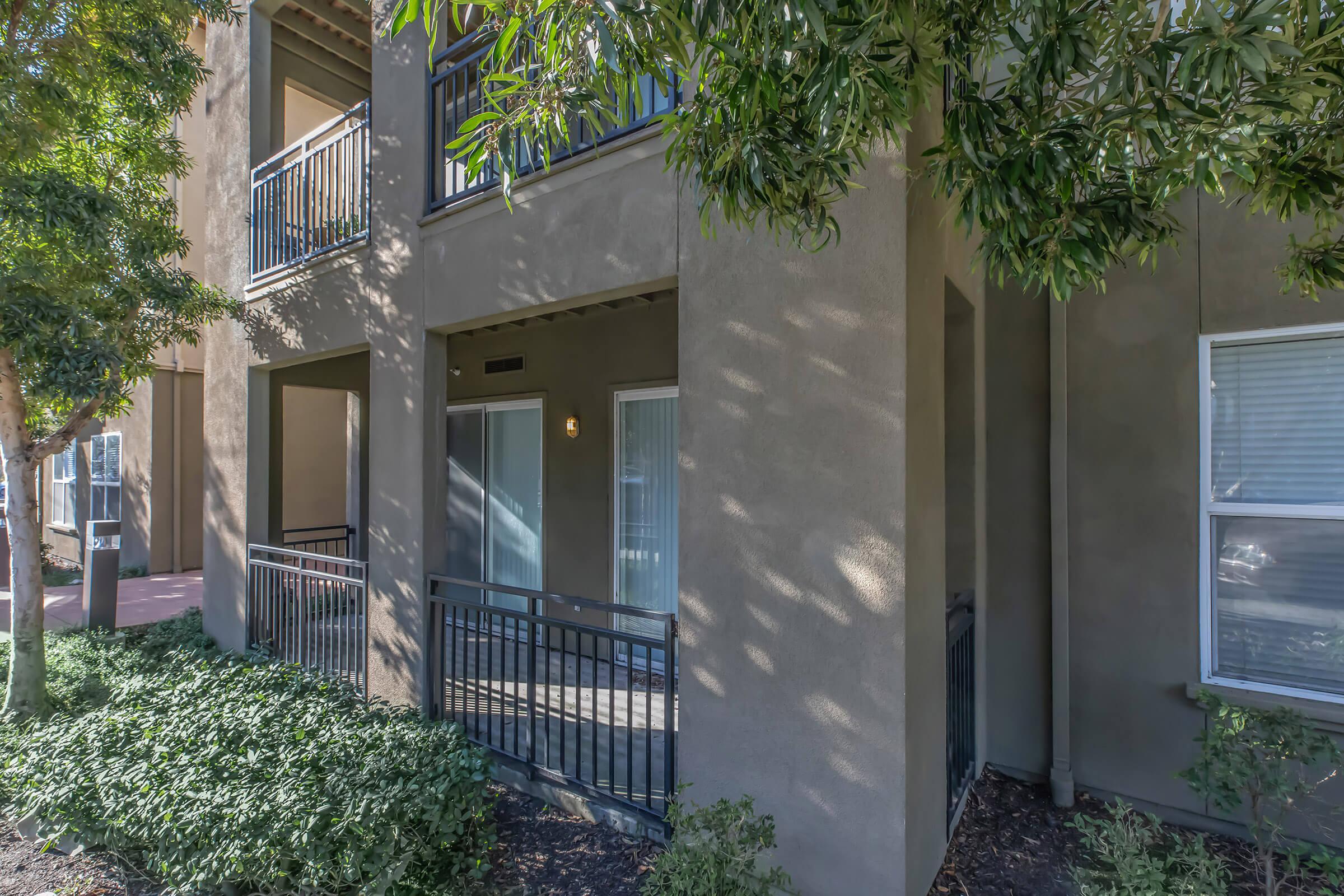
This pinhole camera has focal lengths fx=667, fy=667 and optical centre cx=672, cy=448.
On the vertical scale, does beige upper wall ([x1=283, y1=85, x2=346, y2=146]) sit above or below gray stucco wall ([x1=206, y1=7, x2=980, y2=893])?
above

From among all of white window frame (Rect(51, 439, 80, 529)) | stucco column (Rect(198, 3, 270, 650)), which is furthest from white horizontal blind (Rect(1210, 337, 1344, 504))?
white window frame (Rect(51, 439, 80, 529))

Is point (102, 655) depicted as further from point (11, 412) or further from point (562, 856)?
point (562, 856)

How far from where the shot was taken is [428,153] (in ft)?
14.9

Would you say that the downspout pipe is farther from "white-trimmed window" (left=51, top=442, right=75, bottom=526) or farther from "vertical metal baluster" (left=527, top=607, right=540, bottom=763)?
"white-trimmed window" (left=51, top=442, right=75, bottom=526)

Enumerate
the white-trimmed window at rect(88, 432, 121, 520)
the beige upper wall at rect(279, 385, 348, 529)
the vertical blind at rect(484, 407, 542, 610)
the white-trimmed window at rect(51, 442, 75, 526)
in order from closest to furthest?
the vertical blind at rect(484, 407, 542, 610), the beige upper wall at rect(279, 385, 348, 529), the white-trimmed window at rect(88, 432, 121, 520), the white-trimmed window at rect(51, 442, 75, 526)

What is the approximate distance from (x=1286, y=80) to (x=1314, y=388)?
2288 mm

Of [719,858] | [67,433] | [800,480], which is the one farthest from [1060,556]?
[67,433]

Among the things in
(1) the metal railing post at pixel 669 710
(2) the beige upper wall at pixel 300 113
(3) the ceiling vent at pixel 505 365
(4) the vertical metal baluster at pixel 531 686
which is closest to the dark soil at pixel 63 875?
(4) the vertical metal baluster at pixel 531 686

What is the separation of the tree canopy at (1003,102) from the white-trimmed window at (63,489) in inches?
594

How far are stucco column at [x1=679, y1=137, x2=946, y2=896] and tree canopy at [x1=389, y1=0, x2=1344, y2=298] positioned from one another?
0.51m

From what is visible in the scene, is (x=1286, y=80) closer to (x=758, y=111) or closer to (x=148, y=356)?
(x=758, y=111)

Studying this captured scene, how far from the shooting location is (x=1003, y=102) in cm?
191

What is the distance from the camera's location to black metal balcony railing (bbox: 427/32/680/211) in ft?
11.5

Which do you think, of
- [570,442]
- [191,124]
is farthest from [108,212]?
[191,124]
